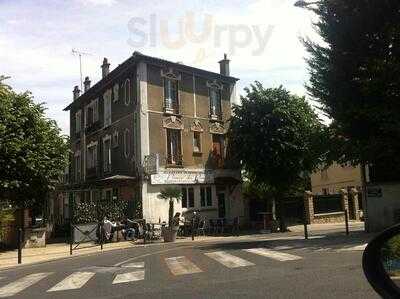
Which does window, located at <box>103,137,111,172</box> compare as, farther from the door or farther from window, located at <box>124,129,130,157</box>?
the door

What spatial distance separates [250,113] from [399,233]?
24.8 m

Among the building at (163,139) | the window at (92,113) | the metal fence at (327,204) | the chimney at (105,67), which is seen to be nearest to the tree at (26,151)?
the building at (163,139)

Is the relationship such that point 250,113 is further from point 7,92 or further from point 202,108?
point 7,92

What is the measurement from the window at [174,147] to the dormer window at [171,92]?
1.18m

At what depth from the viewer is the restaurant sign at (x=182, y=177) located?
2800 centimetres

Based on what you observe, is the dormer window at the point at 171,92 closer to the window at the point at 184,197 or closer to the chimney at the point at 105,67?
the window at the point at 184,197

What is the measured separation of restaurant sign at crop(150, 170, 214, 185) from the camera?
28.0m

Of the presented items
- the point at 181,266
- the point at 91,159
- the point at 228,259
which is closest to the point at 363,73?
the point at 228,259

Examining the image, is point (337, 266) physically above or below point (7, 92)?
below

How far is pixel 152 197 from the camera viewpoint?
2775 centimetres

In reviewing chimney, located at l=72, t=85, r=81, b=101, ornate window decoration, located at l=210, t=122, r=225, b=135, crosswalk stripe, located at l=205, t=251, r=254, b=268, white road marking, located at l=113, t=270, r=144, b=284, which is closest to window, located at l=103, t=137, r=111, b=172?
ornate window decoration, located at l=210, t=122, r=225, b=135

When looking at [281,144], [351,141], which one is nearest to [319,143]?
[351,141]

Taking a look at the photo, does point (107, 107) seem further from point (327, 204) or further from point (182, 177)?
point (327, 204)

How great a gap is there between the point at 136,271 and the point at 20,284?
2.52 m
